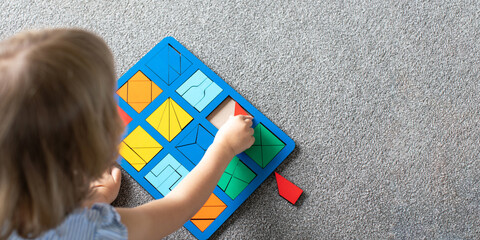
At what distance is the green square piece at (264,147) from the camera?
34.6 inches

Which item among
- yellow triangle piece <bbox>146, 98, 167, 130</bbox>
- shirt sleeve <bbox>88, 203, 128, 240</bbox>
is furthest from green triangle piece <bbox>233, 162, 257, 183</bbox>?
shirt sleeve <bbox>88, 203, 128, 240</bbox>

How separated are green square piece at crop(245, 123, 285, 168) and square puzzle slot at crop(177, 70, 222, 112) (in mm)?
129

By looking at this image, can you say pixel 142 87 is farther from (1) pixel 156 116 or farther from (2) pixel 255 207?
(2) pixel 255 207

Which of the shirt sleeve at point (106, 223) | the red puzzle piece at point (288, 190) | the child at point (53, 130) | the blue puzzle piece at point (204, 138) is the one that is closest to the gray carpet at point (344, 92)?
the red puzzle piece at point (288, 190)

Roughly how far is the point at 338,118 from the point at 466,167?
0.95 ft

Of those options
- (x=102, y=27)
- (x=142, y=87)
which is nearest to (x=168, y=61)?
(x=142, y=87)

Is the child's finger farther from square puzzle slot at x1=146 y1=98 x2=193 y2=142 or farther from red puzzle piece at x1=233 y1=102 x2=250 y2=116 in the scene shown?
red puzzle piece at x1=233 y1=102 x2=250 y2=116

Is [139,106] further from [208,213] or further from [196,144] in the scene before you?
[208,213]

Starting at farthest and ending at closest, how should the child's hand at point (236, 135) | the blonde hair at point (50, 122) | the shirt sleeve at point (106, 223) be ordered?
the child's hand at point (236, 135) → the shirt sleeve at point (106, 223) → the blonde hair at point (50, 122)

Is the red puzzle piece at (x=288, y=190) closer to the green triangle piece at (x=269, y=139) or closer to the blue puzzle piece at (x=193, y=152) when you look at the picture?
the green triangle piece at (x=269, y=139)

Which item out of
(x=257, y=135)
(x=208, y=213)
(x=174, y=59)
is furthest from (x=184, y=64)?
(x=208, y=213)

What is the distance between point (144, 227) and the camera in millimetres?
658

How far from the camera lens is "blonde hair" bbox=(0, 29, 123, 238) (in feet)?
1.37

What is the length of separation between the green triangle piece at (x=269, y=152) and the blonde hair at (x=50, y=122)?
1.43ft
